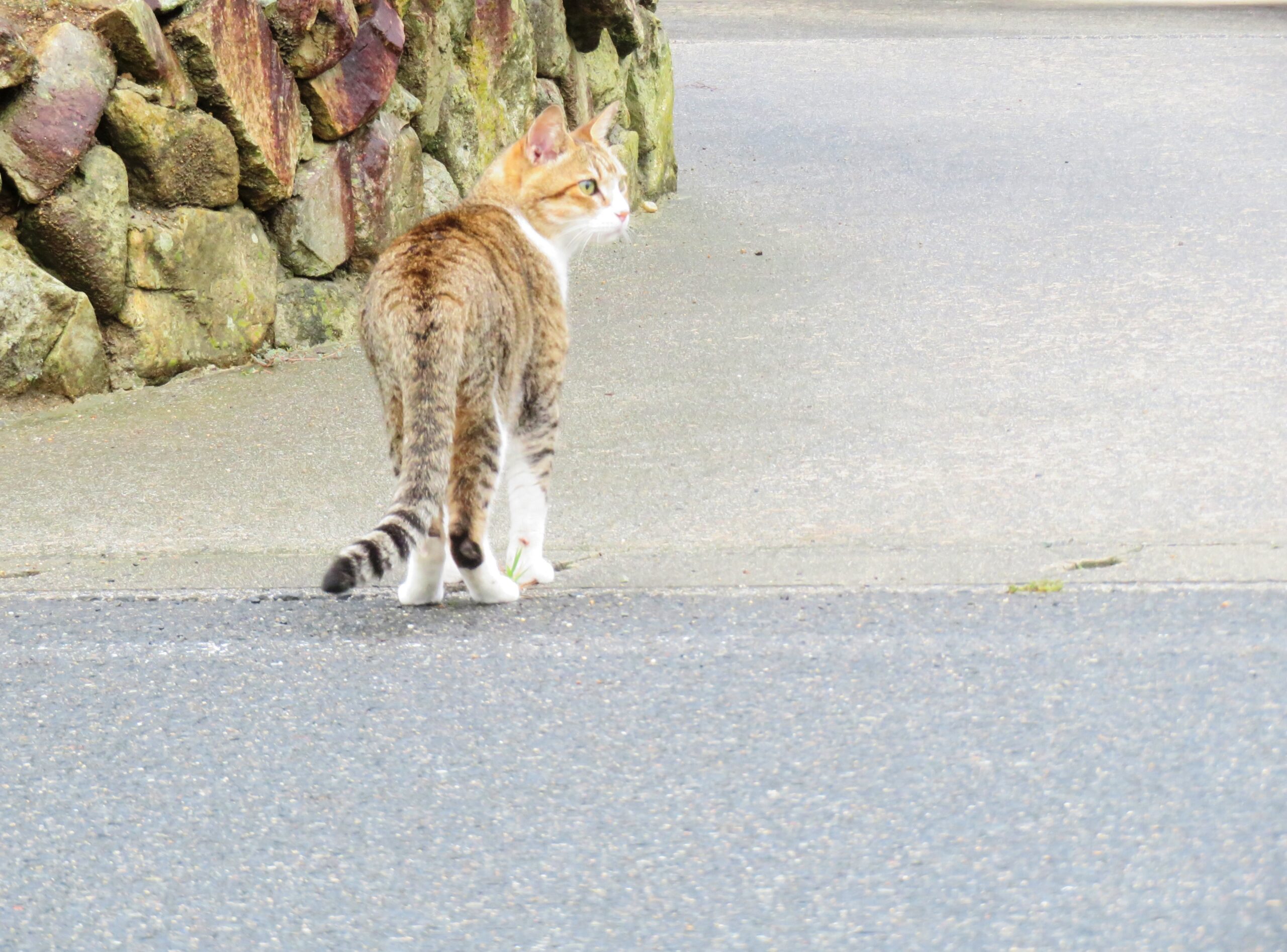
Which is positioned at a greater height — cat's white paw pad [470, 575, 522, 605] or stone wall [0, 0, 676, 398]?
stone wall [0, 0, 676, 398]

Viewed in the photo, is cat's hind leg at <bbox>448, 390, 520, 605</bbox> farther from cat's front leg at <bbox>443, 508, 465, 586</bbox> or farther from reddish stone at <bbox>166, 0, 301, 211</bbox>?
reddish stone at <bbox>166, 0, 301, 211</bbox>

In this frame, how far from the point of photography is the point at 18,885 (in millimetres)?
2840

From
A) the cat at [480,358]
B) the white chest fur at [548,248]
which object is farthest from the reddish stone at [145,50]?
the white chest fur at [548,248]

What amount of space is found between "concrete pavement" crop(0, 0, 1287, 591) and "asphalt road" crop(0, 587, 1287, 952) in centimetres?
45

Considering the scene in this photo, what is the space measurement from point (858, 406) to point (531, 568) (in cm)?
214

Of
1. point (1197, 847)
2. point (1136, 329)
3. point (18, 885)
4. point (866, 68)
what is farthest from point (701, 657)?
point (866, 68)

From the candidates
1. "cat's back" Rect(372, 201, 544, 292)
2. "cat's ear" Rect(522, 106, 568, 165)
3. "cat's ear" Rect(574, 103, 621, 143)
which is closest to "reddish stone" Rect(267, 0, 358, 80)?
"cat's ear" Rect(574, 103, 621, 143)

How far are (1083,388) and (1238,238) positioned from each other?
10.3 feet

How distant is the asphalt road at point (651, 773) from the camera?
2.68 metres

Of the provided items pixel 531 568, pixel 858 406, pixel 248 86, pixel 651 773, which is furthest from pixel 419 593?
pixel 248 86

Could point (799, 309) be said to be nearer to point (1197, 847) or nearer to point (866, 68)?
point (1197, 847)

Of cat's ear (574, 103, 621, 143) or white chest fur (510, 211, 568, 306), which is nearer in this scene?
white chest fur (510, 211, 568, 306)

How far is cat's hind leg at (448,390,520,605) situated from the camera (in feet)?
12.9

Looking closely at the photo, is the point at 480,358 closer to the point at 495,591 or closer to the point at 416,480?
the point at 416,480
